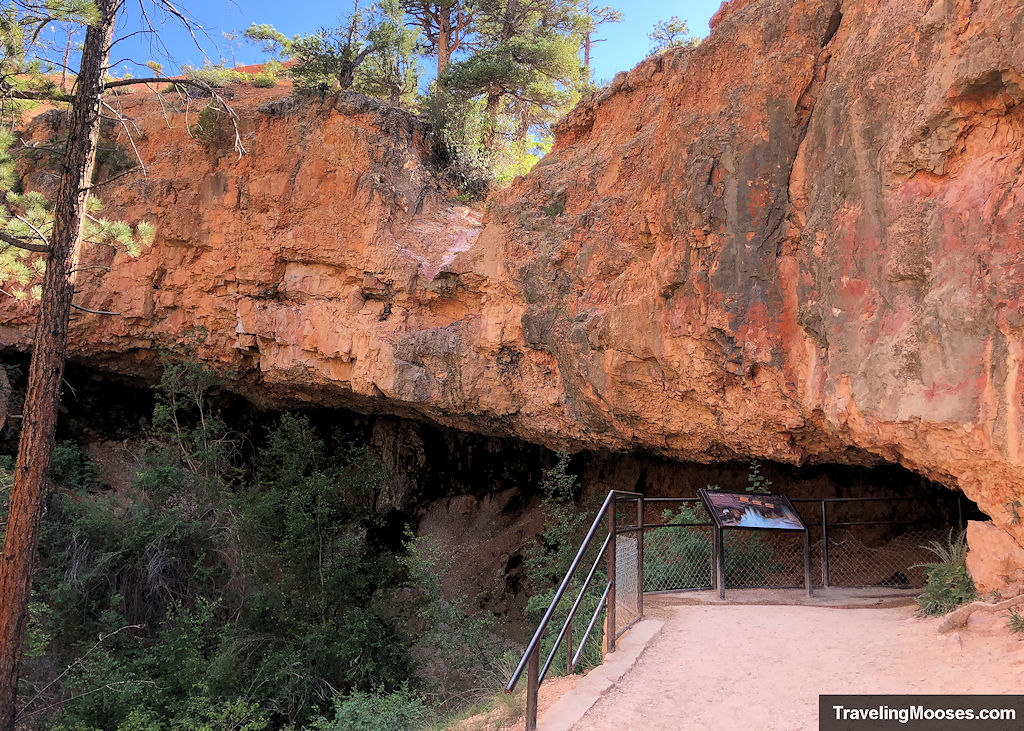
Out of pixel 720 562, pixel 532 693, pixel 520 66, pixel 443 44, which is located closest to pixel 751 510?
pixel 720 562

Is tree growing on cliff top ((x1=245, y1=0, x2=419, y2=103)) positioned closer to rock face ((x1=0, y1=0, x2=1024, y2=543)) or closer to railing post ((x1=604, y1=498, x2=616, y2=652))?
rock face ((x1=0, y1=0, x2=1024, y2=543))

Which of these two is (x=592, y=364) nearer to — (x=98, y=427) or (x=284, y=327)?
(x=284, y=327)

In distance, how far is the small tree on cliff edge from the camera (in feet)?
23.3

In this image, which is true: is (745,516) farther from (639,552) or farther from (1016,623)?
(1016,623)

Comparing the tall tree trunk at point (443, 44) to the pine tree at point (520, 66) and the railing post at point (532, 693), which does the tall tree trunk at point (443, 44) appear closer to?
the pine tree at point (520, 66)

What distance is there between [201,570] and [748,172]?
32.3ft

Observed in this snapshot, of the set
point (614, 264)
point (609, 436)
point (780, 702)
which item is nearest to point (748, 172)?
point (614, 264)

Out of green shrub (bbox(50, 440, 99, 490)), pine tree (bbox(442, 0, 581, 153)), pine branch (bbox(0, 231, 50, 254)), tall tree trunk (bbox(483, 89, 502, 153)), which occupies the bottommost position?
green shrub (bbox(50, 440, 99, 490))

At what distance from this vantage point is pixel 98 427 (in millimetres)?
15281

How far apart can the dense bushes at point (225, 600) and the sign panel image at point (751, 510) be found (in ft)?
13.7

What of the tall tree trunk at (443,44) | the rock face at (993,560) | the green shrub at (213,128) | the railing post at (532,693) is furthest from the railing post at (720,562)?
the tall tree trunk at (443,44)

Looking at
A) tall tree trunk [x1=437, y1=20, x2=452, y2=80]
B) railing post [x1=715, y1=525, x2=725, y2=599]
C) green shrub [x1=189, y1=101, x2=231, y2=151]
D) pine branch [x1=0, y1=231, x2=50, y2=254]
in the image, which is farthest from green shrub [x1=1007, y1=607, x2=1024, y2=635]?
tall tree trunk [x1=437, y1=20, x2=452, y2=80]

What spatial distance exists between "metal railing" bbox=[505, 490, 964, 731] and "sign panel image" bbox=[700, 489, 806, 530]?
269mm

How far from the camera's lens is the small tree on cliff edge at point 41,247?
7.09m
